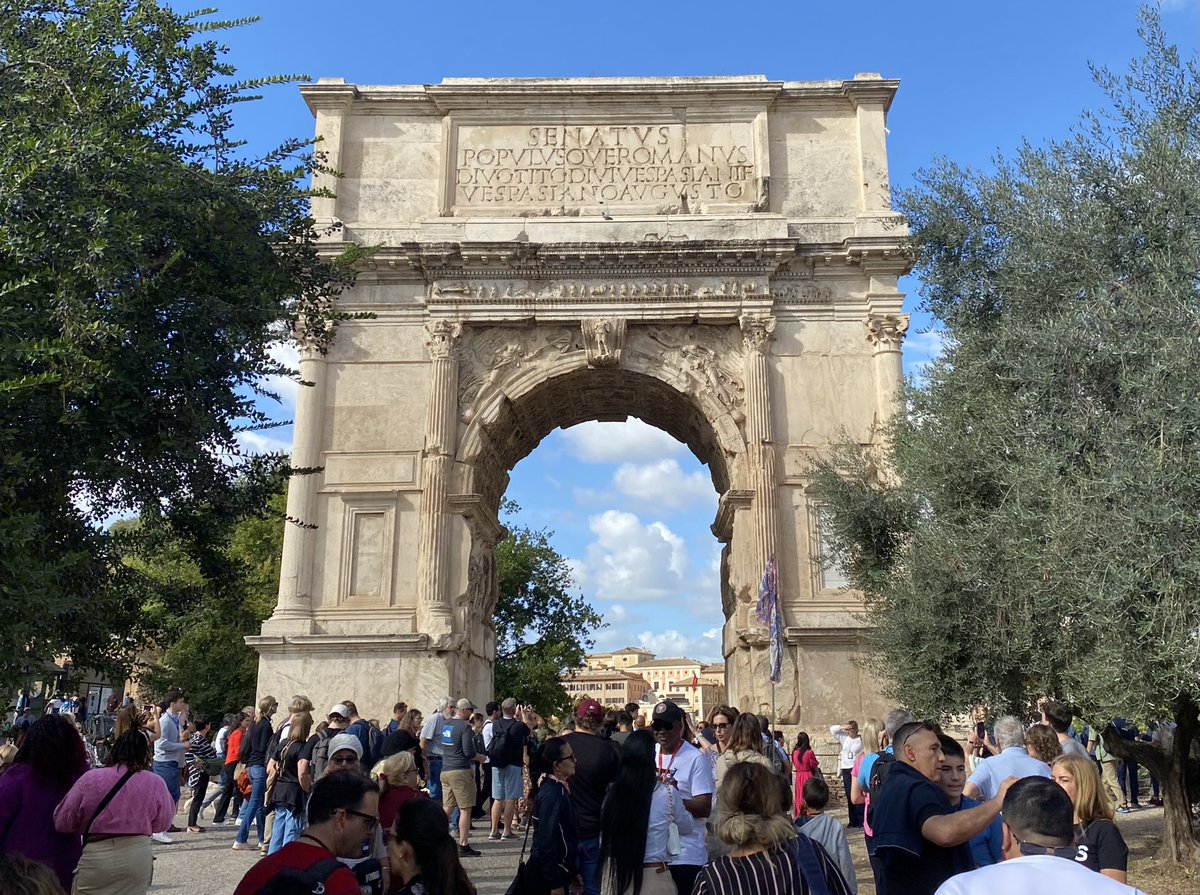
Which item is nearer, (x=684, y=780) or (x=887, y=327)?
(x=684, y=780)

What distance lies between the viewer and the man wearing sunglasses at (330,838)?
11.7 ft

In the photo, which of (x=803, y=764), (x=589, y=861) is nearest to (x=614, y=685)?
(x=803, y=764)

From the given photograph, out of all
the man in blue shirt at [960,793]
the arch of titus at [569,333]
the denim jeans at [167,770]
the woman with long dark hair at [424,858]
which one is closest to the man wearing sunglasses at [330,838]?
the woman with long dark hair at [424,858]

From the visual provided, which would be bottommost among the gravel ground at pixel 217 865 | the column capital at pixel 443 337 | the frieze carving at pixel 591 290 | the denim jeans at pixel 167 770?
the gravel ground at pixel 217 865

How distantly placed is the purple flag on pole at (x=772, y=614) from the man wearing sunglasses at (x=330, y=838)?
13.0 m

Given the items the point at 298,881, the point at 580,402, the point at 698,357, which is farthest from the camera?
the point at 580,402

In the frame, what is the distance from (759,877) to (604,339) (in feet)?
55.5

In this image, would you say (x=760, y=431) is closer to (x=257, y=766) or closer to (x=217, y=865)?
(x=257, y=766)

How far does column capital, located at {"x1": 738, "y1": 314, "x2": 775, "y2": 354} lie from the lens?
20.4 m

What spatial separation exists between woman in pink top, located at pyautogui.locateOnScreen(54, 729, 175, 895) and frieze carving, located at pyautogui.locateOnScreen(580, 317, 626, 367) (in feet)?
50.4

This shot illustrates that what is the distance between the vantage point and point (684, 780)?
21.5 feet

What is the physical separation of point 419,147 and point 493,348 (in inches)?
184

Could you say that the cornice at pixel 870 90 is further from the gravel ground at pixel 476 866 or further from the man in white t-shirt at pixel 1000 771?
the man in white t-shirt at pixel 1000 771

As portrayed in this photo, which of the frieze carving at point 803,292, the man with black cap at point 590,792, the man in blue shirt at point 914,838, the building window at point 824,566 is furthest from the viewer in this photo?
the frieze carving at point 803,292
